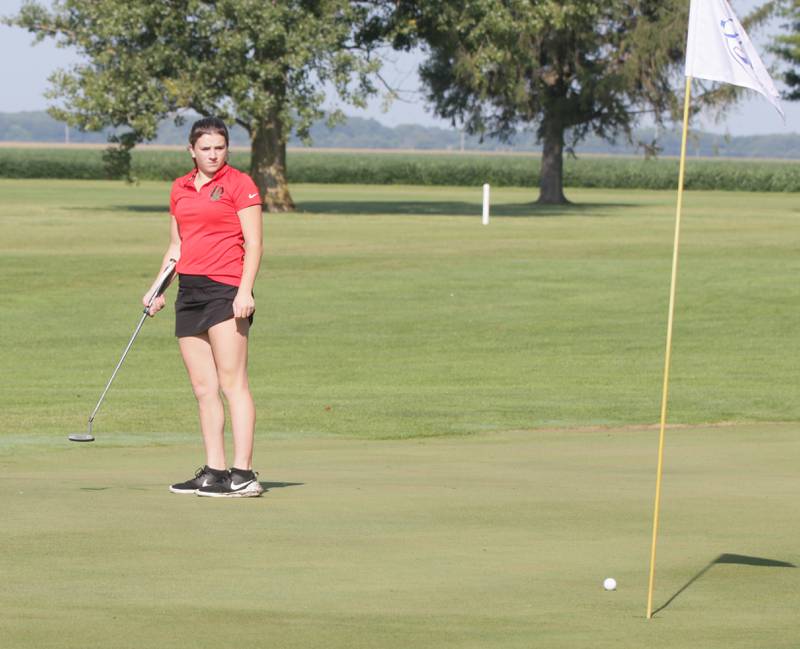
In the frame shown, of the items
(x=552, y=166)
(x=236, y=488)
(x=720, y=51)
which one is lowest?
(x=552, y=166)

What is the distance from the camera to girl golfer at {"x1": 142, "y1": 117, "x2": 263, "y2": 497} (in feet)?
27.3

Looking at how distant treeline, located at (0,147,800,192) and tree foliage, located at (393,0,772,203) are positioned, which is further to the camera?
distant treeline, located at (0,147,800,192)

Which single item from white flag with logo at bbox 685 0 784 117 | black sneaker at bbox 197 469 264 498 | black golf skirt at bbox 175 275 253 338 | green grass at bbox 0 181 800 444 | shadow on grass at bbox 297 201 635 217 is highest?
white flag with logo at bbox 685 0 784 117

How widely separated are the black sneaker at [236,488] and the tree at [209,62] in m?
44.8

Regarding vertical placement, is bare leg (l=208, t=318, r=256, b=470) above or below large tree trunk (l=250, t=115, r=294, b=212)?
above

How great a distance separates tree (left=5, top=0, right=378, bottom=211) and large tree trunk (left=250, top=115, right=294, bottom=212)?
1.01 meters

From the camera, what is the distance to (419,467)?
10.2 meters

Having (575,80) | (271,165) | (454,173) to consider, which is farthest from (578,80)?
(454,173)

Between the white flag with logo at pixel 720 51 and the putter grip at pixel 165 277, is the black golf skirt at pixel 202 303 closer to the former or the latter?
the putter grip at pixel 165 277

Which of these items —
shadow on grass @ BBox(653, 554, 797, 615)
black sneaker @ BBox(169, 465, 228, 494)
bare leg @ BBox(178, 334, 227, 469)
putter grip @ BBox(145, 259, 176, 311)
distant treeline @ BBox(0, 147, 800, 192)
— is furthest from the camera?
distant treeline @ BBox(0, 147, 800, 192)

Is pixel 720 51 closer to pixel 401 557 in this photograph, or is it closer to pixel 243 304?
pixel 401 557

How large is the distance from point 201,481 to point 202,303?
3.04 ft

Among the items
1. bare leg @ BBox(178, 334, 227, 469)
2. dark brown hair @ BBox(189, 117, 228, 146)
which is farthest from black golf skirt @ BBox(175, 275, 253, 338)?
dark brown hair @ BBox(189, 117, 228, 146)

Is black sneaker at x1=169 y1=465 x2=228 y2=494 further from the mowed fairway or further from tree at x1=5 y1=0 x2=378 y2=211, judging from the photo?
tree at x1=5 y1=0 x2=378 y2=211
